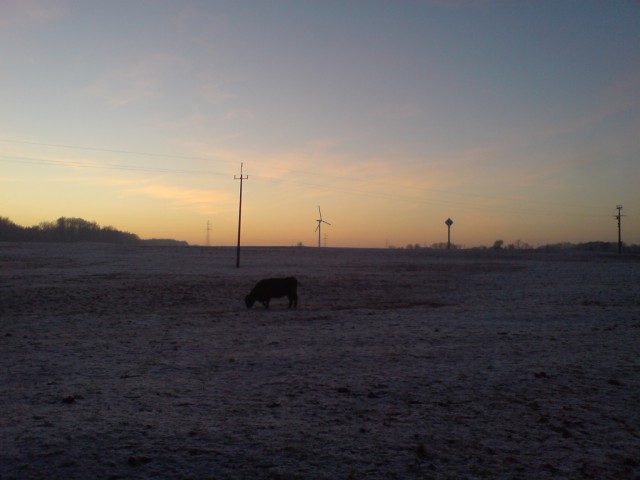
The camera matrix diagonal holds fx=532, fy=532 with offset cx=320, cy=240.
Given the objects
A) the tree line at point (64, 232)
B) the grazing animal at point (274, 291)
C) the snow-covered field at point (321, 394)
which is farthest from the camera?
the tree line at point (64, 232)

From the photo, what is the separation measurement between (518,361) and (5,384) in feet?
33.2

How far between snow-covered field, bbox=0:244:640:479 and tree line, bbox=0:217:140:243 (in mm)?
113855

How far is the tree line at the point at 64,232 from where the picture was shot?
12034 cm

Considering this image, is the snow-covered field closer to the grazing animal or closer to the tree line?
the grazing animal

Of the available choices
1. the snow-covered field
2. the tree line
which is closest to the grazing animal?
the snow-covered field

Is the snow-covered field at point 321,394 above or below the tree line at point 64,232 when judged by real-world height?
below

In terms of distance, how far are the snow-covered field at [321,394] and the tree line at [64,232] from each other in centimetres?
11385

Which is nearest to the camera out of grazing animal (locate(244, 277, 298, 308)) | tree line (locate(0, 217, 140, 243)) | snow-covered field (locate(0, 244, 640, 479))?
snow-covered field (locate(0, 244, 640, 479))

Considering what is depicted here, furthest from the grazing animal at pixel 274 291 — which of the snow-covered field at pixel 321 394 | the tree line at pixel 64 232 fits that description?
the tree line at pixel 64 232

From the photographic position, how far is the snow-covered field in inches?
244

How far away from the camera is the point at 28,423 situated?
24.4 feet

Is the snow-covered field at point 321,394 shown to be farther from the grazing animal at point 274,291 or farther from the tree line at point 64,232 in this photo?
the tree line at point 64,232

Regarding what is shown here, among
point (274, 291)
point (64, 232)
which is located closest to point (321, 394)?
point (274, 291)

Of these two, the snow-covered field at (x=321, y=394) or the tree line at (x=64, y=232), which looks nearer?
the snow-covered field at (x=321, y=394)
